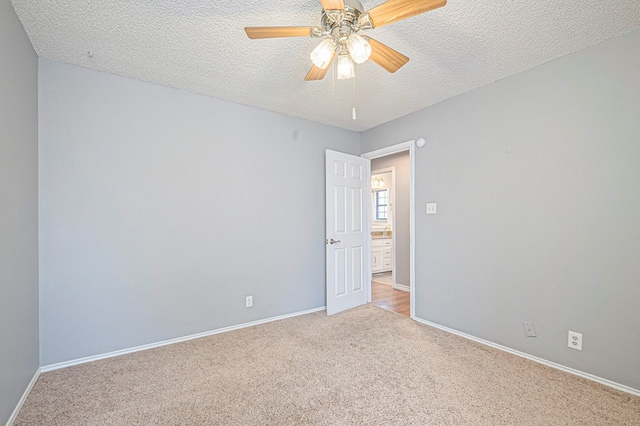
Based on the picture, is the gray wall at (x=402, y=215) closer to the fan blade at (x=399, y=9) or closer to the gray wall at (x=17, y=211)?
the fan blade at (x=399, y=9)

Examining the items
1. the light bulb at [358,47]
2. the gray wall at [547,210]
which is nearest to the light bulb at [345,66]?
the light bulb at [358,47]

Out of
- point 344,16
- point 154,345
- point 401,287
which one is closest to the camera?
point 344,16

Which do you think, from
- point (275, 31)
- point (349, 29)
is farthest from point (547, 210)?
point (275, 31)

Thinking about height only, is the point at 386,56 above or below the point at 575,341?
above

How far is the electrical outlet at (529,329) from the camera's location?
2389 millimetres

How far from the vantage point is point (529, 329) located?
2.41 m

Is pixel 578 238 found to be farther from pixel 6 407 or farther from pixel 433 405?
pixel 6 407

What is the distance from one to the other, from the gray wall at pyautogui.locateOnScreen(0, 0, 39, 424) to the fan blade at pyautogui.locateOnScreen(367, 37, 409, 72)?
210 centimetres

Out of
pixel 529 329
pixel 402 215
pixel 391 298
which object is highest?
pixel 402 215

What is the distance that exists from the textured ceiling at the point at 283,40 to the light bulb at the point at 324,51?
325mm

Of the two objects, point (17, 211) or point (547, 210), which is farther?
point (547, 210)

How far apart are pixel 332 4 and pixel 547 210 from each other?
226 cm

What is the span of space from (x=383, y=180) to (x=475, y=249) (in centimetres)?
425

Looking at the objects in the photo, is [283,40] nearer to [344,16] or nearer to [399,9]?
[344,16]
